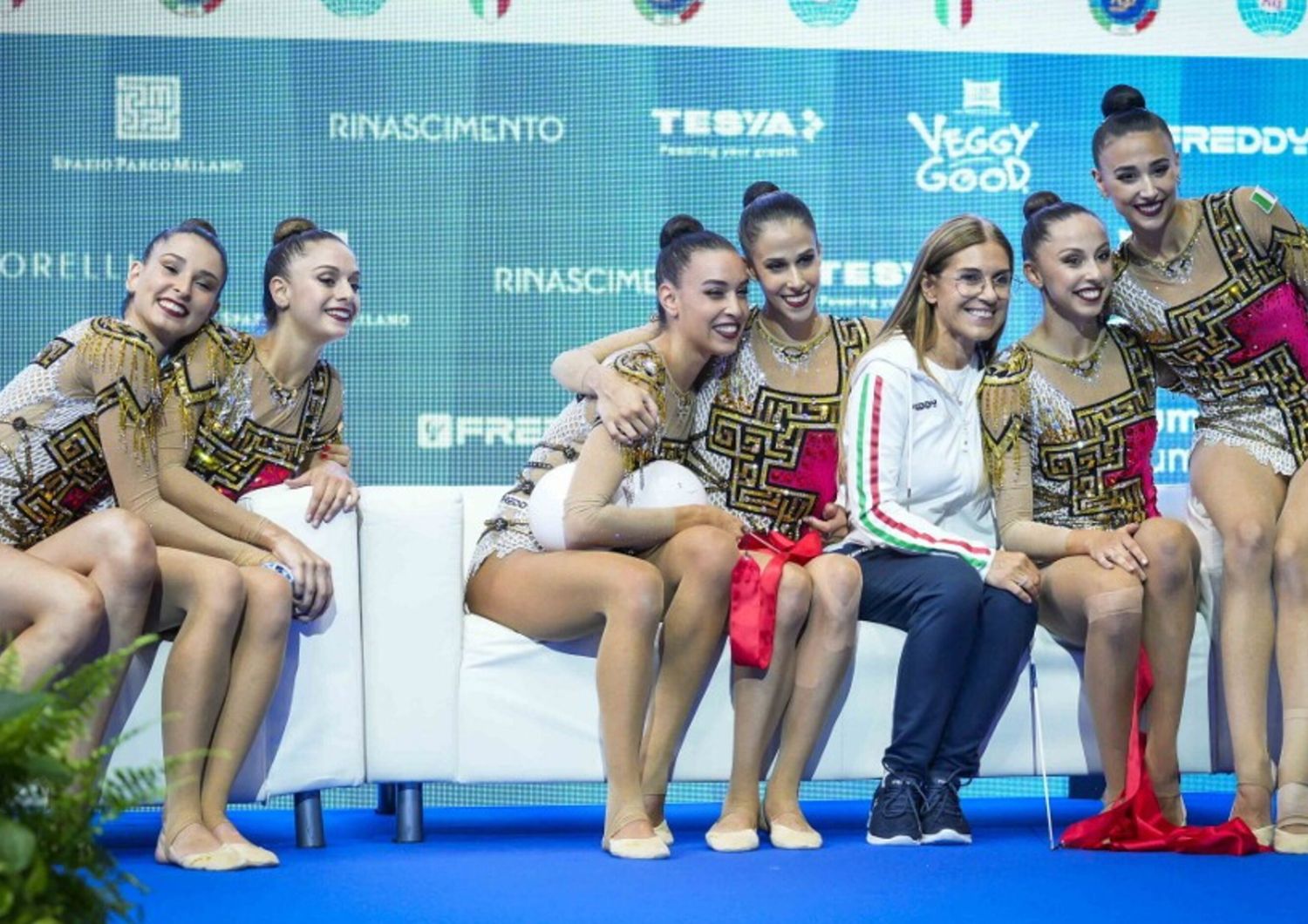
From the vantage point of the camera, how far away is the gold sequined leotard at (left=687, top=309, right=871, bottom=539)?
131 inches

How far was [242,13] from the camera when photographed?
4.93 metres

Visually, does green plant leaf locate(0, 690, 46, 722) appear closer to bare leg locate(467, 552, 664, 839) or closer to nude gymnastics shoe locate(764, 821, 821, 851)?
bare leg locate(467, 552, 664, 839)

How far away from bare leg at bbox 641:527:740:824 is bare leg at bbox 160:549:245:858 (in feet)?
2.26

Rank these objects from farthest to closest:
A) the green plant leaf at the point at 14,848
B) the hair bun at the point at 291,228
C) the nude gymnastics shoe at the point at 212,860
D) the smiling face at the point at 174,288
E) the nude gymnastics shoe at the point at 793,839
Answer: the hair bun at the point at 291,228
the smiling face at the point at 174,288
the nude gymnastics shoe at the point at 793,839
the nude gymnastics shoe at the point at 212,860
the green plant leaf at the point at 14,848

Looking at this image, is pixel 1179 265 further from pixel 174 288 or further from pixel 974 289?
pixel 174 288

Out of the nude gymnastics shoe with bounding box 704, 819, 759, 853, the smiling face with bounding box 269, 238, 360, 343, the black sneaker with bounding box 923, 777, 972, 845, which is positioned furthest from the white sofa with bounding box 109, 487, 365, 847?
the black sneaker with bounding box 923, 777, 972, 845

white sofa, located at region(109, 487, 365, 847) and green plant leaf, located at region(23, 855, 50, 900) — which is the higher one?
green plant leaf, located at region(23, 855, 50, 900)

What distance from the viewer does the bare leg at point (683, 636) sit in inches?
120

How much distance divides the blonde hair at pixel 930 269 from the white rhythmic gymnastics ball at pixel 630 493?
1.40 ft

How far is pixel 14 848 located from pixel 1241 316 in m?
2.61

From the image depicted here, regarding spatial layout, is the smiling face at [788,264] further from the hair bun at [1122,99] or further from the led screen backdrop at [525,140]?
the led screen backdrop at [525,140]

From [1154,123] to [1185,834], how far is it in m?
1.29

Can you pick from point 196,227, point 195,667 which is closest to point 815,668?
point 195,667

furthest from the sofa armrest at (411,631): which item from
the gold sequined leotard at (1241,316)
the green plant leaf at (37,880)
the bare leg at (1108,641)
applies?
the green plant leaf at (37,880)
